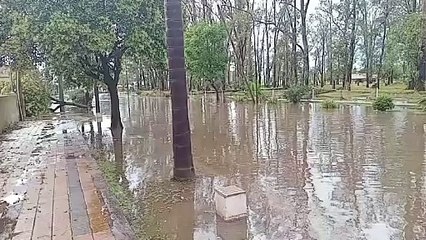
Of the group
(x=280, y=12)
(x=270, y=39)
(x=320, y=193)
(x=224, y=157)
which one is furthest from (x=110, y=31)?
(x=270, y=39)

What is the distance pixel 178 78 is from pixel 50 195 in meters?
3.09

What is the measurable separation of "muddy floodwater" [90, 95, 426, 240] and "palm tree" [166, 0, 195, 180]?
0.75 m

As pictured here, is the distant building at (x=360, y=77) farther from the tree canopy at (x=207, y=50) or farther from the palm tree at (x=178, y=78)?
the palm tree at (x=178, y=78)

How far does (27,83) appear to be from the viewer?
22.7 meters

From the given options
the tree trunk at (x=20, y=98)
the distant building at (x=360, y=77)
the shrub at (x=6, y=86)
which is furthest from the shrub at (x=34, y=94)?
the distant building at (x=360, y=77)

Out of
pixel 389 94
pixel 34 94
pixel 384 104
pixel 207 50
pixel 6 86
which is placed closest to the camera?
pixel 6 86

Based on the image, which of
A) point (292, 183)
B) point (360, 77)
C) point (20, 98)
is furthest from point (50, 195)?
point (360, 77)

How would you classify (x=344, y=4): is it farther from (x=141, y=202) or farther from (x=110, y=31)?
(x=141, y=202)

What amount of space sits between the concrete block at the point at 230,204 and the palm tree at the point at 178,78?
84.1 inches

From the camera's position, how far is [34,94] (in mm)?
23672

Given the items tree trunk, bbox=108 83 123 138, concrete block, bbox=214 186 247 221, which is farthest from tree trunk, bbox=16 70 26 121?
concrete block, bbox=214 186 247 221

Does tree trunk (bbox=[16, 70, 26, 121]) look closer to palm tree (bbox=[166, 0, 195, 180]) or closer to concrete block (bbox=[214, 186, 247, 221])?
palm tree (bbox=[166, 0, 195, 180])

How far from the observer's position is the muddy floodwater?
232 inches

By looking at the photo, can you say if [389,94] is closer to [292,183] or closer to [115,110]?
[115,110]
